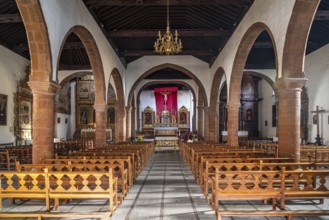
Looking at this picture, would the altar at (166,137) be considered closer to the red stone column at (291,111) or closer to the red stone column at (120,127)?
the red stone column at (120,127)

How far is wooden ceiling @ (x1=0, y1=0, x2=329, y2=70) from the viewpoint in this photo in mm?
10270

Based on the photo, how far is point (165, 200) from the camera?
5930 mm

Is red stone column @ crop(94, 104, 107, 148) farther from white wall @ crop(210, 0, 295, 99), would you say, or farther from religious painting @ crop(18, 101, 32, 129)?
white wall @ crop(210, 0, 295, 99)

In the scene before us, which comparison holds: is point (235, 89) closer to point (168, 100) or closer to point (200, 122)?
point (200, 122)

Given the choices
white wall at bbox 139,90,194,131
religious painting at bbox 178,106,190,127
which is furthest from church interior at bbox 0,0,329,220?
white wall at bbox 139,90,194,131

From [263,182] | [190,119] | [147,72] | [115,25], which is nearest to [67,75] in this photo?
→ [147,72]

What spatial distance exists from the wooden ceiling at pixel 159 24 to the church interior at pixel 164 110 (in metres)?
0.07

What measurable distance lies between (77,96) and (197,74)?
34.5 ft

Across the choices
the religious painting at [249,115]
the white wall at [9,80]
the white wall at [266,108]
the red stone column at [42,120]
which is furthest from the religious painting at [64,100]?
the white wall at [266,108]

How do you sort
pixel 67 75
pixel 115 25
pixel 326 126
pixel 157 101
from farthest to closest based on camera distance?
pixel 157 101 < pixel 67 75 < pixel 326 126 < pixel 115 25

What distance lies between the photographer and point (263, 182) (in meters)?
5.81

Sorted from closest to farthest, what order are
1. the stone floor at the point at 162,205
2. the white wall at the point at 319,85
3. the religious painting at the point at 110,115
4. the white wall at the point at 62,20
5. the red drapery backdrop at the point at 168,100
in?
the stone floor at the point at 162,205 < the white wall at the point at 62,20 < the white wall at the point at 319,85 < the religious painting at the point at 110,115 < the red drapery backdrop at the point at 168,100

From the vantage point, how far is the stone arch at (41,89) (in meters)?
7.10

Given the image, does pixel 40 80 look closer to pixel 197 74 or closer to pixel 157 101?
pixel 197 74
